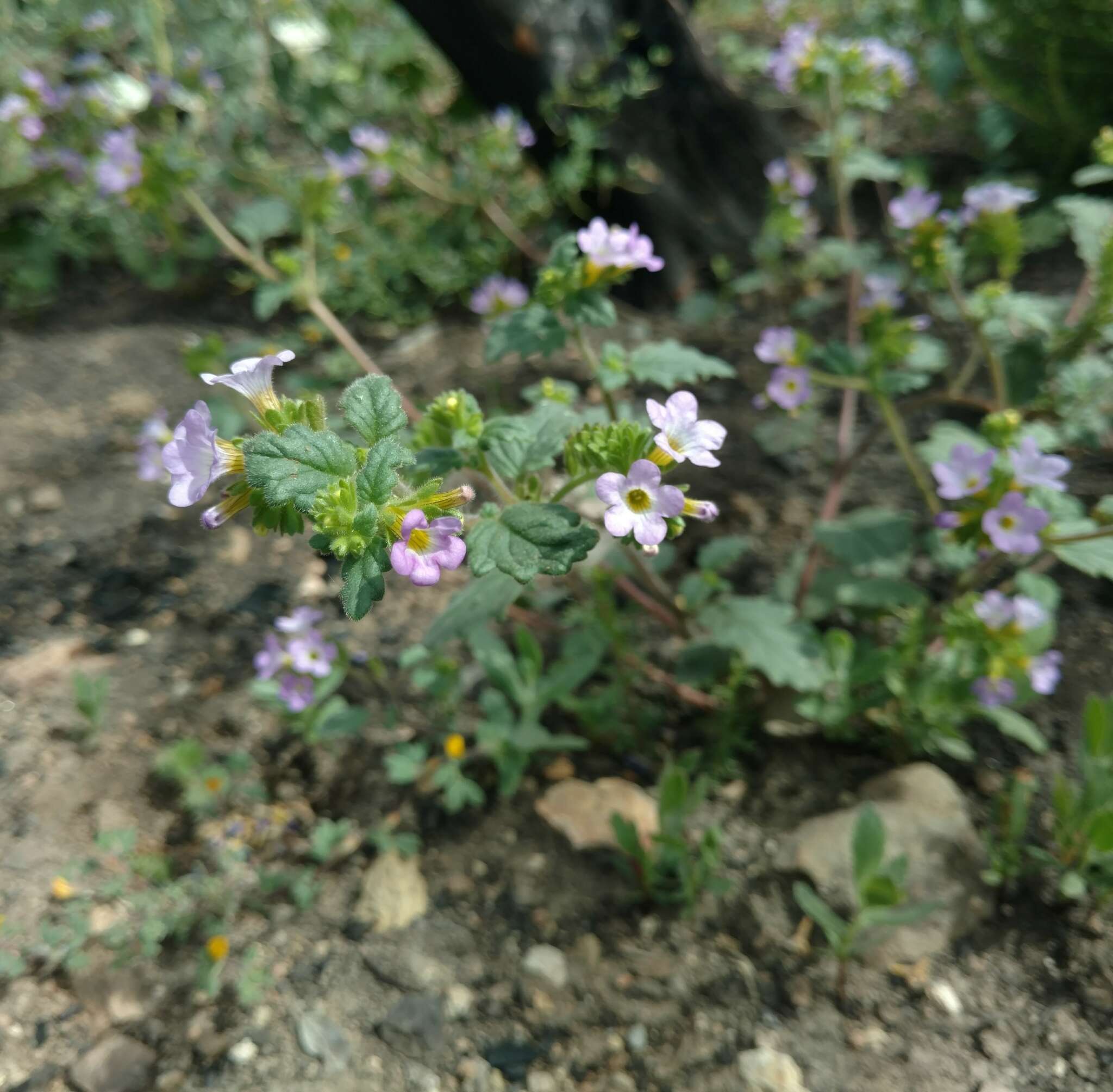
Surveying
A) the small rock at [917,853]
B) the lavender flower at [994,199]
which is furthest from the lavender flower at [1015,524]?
the lavender flower at [994,199]

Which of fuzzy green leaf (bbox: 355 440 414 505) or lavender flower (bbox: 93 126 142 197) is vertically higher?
fuzzy green leaf (bbox: 355 440 414 505)

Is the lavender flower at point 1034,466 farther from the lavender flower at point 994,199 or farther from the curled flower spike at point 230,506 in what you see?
the curled flower spike at point 230,506

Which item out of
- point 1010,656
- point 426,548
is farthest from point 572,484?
point 1010,656

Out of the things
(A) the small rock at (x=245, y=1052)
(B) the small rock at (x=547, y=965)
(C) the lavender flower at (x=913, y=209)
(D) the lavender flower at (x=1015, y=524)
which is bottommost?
(A) the small rock at (x=245, y=1052)

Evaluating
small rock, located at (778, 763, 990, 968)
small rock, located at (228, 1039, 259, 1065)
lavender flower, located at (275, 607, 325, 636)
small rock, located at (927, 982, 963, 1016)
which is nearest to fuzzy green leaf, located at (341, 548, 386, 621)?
lavender flower, located at (275, 607, 325, 636)

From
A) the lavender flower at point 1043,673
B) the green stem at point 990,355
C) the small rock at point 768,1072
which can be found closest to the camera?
the small rock at point 768,1072

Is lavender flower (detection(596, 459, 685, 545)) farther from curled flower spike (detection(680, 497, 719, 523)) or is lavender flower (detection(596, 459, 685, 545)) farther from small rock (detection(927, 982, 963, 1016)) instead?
small rock (detection(927, 982, 963, 1016))
